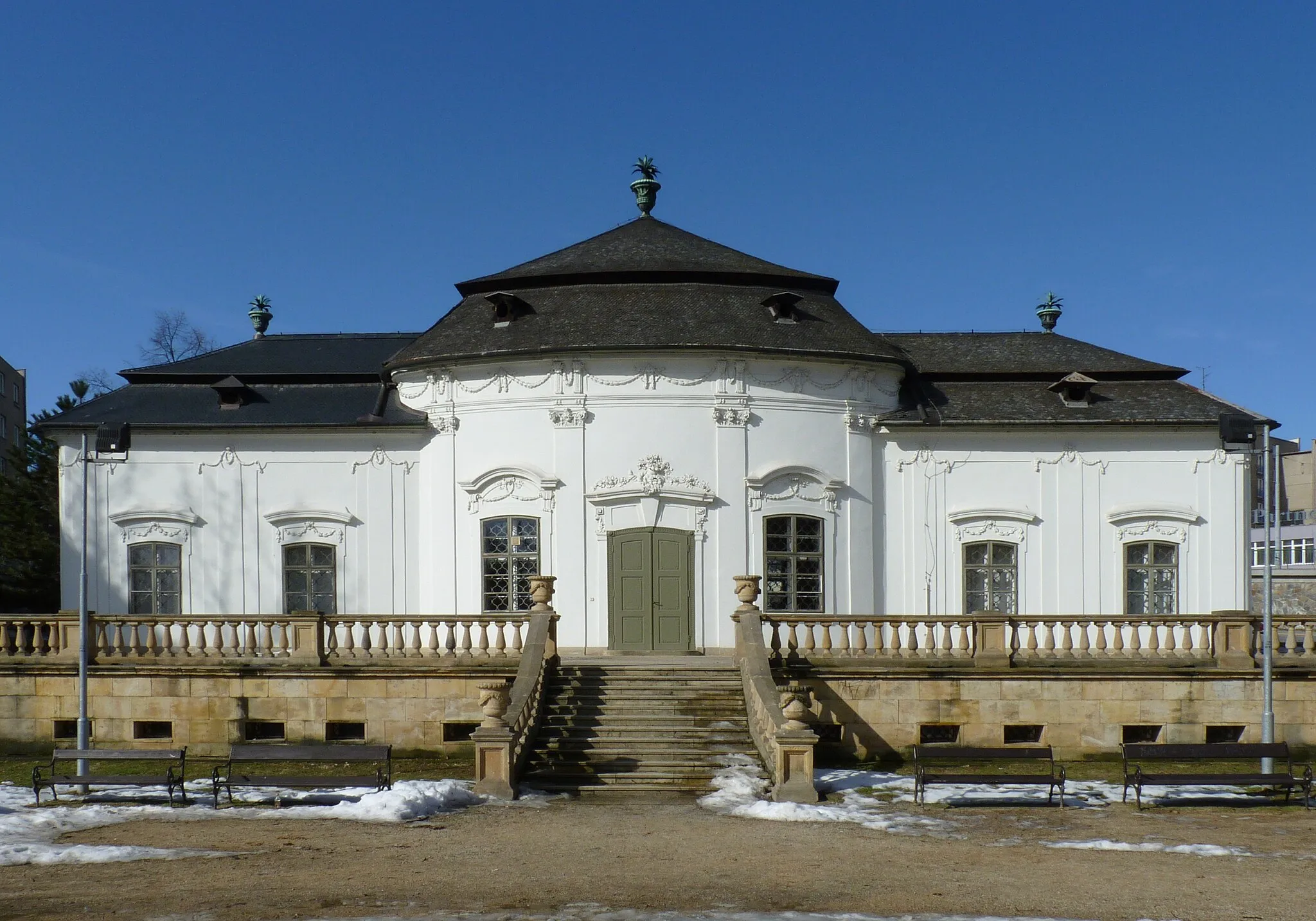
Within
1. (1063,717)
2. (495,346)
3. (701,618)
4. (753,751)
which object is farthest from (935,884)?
(495,346)

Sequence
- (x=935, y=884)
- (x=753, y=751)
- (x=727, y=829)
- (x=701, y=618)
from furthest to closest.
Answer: (x=701, y=618)
(x=753, y=751)
(x=727, y=829)
(x=935, y=884)

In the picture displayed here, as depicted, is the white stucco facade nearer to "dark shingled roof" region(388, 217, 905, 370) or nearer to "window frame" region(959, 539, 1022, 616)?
"window frame" region(959, 539, 1022, 616)

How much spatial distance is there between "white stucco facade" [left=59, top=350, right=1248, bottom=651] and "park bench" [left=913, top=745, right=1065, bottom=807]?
6087 mm

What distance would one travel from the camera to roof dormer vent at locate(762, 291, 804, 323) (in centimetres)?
2330

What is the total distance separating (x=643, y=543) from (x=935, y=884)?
1192 cm

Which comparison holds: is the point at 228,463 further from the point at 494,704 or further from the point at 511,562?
the point at 494,704

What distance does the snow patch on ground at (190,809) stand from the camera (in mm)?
12047

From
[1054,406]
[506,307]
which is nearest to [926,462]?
[1054,406]

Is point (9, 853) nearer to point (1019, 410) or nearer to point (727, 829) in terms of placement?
point (727, 829)

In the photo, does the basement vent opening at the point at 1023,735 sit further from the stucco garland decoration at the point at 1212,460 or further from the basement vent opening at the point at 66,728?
the basement vent opening at the point at 66,728

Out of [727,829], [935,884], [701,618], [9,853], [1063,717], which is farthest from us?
[701,618]

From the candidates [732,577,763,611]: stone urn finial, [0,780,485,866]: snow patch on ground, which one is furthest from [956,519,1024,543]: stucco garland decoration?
[0,780,485,866]: snow patch on ground

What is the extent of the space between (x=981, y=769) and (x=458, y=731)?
7.42 metres

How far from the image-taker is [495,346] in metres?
22.8
